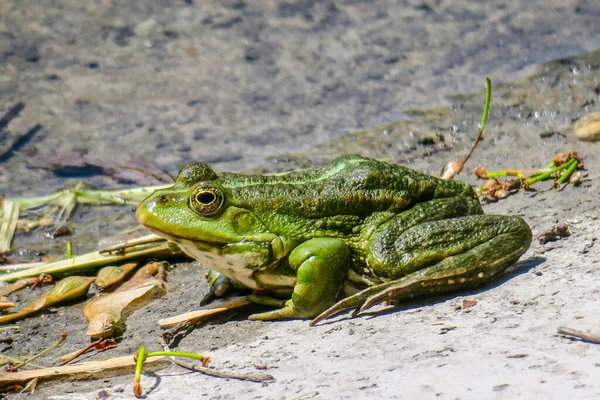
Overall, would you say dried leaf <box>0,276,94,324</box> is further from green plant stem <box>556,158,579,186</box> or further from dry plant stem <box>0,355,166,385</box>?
green plant stem <box>556,158,579,186</box>

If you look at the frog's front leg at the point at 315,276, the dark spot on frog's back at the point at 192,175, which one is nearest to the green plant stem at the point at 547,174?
the frog's front leg at the point at 315,276

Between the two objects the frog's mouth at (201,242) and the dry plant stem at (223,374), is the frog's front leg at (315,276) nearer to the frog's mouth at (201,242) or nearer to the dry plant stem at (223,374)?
the frog's mouth at (201,242)

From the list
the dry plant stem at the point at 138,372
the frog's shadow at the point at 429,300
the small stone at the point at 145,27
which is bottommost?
the dry plant stem at the point at 138,372

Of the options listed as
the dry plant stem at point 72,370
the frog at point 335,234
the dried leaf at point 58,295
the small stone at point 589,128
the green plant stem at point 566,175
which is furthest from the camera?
the small stone at point 589,128

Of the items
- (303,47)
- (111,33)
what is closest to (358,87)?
(303,47)

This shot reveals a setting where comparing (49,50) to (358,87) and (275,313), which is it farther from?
(275,313)

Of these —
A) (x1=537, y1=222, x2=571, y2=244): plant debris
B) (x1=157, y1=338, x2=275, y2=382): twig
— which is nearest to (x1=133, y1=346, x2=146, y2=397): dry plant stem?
(x1=157, y1=338, x2=275, y2=382): twig

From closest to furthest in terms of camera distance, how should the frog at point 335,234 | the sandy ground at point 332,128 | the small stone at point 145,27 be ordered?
the sandy ground at point 332,128 → the frog at point 335,234 → the small stone at point 145,27

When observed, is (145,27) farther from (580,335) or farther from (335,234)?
(580,335)
